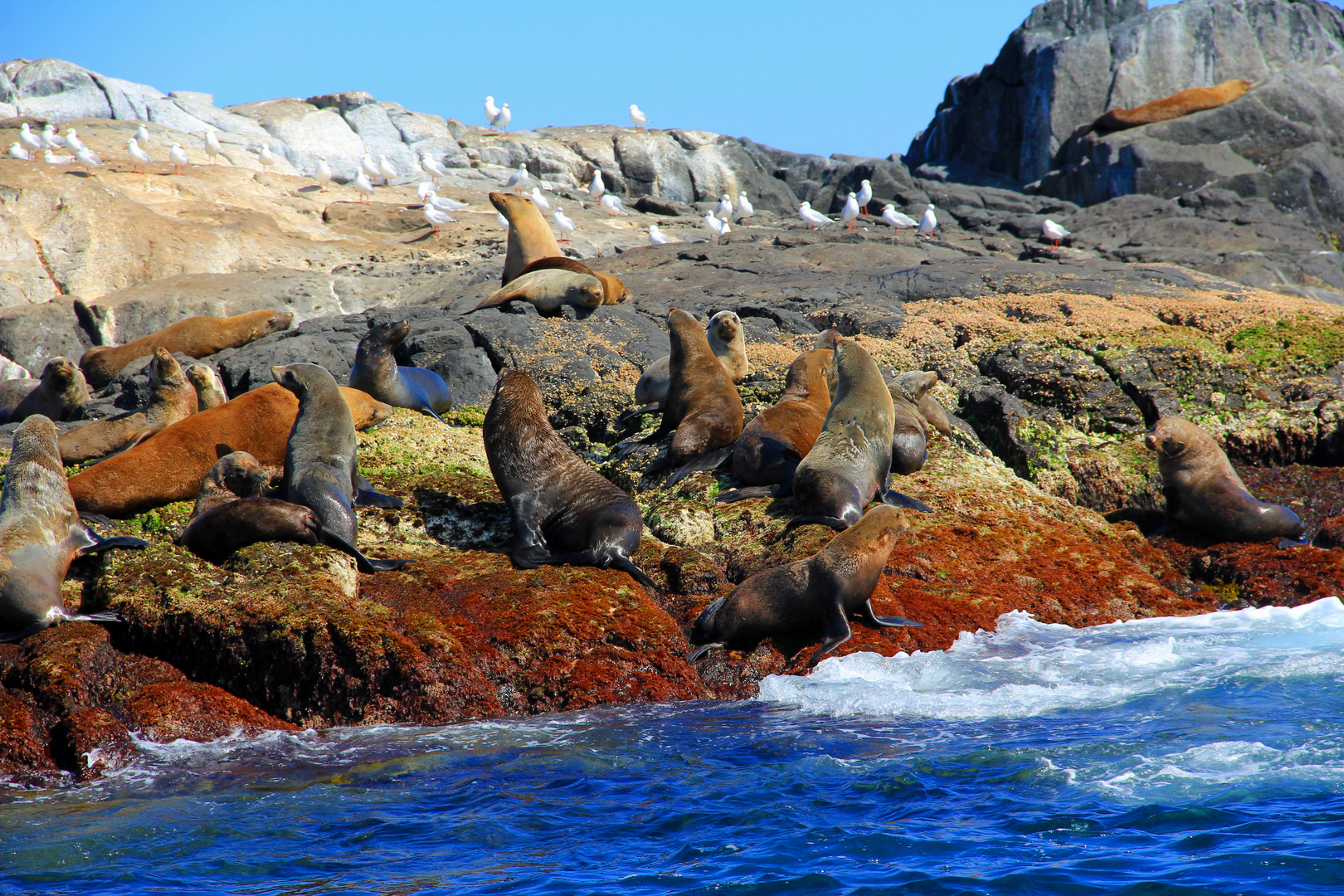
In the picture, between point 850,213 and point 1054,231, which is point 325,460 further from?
point 850,213

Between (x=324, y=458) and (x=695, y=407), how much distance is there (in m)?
3.61

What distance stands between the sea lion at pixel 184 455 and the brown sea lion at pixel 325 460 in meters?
0.26

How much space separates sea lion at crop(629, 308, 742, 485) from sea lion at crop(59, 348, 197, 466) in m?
4.99

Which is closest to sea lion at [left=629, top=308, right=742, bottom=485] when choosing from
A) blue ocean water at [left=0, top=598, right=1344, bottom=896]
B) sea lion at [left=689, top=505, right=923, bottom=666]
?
sea lion at [left=689, top=505, right=923, bottom=666]

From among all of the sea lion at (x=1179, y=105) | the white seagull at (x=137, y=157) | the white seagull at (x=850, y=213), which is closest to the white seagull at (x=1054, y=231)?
the white seagull at (x=850, y=213)

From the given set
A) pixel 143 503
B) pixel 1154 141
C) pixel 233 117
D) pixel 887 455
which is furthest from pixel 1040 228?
pixel 233 117

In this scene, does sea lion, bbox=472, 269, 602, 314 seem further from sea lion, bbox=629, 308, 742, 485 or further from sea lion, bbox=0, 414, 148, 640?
sea lion, bbox=0, 414, 148, 640

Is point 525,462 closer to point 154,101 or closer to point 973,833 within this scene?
point 973,833

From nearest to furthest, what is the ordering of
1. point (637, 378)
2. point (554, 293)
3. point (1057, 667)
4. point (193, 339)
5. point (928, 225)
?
1. point (1057, 667)
2. point (637, 378)
3. point (554, 293)
4. point (193, 339)
5. point (928, 225)

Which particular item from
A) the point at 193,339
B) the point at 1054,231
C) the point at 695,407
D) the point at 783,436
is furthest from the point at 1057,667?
the point at 1054,231

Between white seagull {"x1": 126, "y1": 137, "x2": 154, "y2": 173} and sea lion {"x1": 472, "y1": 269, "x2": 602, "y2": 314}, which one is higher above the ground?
white seagull {"x1": 126, "y1": 137, "x2": 154, "y2": 173}

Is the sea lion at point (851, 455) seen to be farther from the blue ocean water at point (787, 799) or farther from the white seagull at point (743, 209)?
the white seagull at point (743, 209)

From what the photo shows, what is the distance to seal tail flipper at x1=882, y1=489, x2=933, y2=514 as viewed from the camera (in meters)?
8.60

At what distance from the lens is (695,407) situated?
32.9 feet
